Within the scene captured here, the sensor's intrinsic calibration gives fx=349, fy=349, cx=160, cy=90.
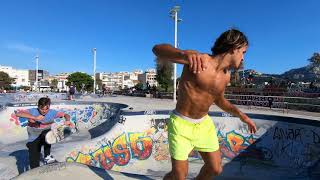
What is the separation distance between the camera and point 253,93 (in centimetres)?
2208

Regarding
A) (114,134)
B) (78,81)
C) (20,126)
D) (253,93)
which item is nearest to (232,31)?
(114,134)

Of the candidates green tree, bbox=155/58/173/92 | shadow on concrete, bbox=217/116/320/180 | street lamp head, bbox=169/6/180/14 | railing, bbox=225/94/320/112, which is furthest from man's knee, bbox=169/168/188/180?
green tree, bbox=155/58/173/92

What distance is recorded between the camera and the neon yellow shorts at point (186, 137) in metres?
3.44

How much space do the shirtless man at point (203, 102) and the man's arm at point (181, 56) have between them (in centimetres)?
6

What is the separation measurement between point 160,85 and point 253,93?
27013 mm

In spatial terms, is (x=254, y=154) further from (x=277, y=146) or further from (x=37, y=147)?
(x=37, y=147)

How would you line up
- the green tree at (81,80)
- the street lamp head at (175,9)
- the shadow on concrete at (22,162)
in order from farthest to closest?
the green tree at (81,80) → the street lamp head at (175,9) → the shadow on concrete at (22,162)

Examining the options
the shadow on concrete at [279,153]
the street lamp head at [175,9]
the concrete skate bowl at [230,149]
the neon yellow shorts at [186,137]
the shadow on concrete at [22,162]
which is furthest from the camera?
the street lamp head at [175,9]

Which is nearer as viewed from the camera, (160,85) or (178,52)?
(178,52)

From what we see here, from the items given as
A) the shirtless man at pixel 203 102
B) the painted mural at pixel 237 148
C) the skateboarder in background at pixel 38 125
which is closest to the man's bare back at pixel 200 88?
the shirtless man at pixel 203 102

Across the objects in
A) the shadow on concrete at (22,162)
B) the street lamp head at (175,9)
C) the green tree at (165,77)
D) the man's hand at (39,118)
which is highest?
the street lamp head at (175,9)

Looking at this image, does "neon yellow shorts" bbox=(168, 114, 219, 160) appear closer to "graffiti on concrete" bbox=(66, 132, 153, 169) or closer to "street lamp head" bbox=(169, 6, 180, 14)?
"graffiti on concrete" bbox=(66, 132, 153, 169)

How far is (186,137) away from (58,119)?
1115cm

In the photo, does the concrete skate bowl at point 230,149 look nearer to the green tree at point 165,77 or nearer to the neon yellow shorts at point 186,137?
the neon yellow shorts at point 186,137
